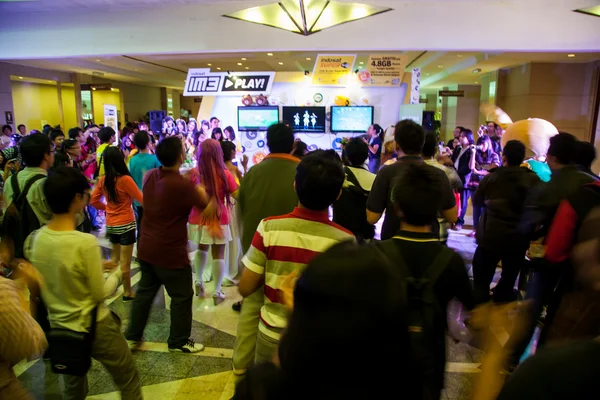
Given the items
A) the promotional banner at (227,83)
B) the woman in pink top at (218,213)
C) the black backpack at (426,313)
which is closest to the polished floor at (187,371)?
the woman in pink top at (218,213)

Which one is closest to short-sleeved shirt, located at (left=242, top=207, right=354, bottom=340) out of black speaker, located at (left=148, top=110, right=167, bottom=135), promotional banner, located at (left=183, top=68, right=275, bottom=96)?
promotional banner, located at (left=183, top=68, right=275, bottom=96)

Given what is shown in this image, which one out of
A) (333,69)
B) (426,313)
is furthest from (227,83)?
(426,313)

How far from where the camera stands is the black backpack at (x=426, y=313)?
4.54ft

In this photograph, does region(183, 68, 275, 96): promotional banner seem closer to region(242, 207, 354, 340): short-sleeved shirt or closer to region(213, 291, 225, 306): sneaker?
region(213, 291, 225, 306): sneaker

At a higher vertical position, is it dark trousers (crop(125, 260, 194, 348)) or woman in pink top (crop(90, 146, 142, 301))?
woman in pink top (crop(90, 146, 142, 301))

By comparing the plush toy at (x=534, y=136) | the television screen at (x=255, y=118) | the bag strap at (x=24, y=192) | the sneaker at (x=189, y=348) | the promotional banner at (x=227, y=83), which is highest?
the promotional banner at (x=227, y=83)

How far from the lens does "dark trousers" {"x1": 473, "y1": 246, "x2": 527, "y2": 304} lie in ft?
9.96

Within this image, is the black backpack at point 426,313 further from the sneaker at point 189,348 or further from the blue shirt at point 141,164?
the blue shirt at point 141,164

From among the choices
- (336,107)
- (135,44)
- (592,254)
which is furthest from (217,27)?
(592,254)

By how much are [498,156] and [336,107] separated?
3720 millimetres

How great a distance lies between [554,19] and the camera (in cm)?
815

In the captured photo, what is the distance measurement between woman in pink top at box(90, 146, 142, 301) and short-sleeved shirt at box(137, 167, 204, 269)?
703 mm

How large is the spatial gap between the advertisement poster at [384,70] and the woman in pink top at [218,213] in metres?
6.05

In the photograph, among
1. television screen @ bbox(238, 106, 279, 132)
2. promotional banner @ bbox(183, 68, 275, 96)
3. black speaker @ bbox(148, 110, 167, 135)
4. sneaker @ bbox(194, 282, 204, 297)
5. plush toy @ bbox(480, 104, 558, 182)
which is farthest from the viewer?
black speaker @ bbox(148, 110, 167, 135)
